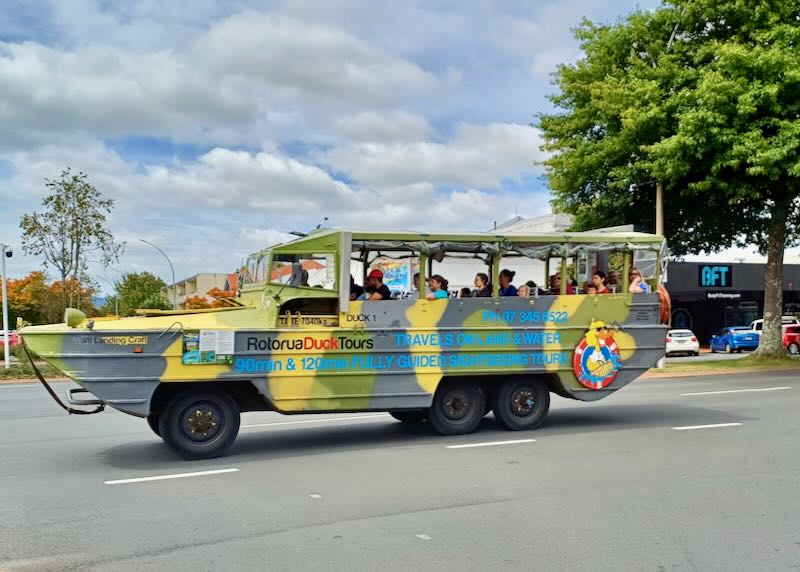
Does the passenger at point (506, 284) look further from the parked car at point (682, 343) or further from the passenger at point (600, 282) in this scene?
the parked car at point (682, 343)

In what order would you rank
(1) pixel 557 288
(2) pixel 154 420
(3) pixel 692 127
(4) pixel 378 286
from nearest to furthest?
(2) pixel 154 420, (4) pixel 378 286, (1) pixel 557 288, (3) pixel 692 127

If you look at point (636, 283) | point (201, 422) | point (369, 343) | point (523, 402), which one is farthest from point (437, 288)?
point (201, 422)

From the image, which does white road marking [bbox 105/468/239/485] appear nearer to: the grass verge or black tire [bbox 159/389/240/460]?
black tire [bbox 159/389/240/460]

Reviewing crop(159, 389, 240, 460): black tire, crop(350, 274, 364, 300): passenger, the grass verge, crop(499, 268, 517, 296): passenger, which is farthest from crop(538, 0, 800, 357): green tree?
crop(159, 389, 240, 460): black tire

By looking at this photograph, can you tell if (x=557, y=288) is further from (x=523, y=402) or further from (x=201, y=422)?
(x=201, y=422)

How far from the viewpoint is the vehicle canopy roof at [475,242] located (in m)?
9.62

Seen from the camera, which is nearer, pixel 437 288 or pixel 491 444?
pixel 491 444

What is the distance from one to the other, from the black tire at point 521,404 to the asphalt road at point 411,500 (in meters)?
0.19

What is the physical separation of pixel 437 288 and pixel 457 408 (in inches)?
62.7

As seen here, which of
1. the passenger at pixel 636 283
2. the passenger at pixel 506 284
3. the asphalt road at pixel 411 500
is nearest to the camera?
the asphalt road at pixel 411 500

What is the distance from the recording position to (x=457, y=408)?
10.3 meters

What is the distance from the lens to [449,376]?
1006 cm

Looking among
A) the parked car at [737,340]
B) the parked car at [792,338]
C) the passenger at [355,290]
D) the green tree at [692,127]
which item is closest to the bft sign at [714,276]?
the parked car at [737,340]

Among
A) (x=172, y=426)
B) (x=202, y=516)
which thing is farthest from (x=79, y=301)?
(x=202, y=516)
